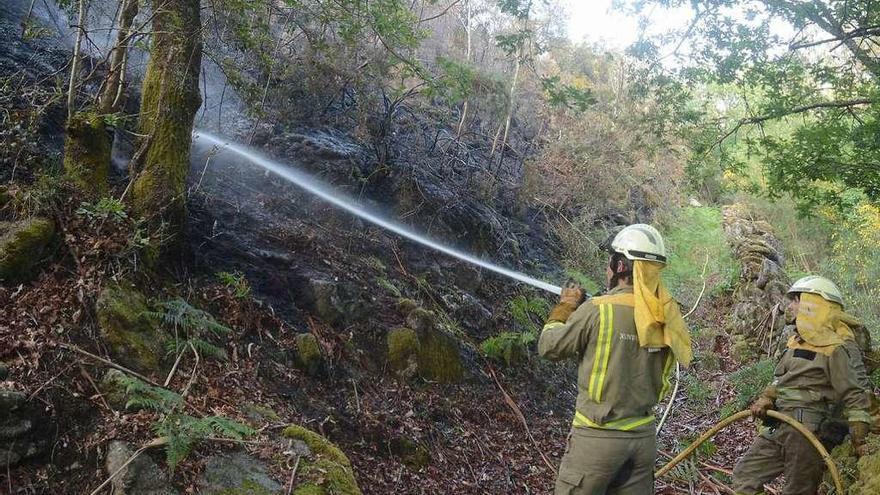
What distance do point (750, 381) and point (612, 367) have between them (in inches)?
299

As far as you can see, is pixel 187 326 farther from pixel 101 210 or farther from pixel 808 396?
pixel 808 396

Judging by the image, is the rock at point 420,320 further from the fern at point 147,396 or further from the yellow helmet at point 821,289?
the yellow helmet at point 821,289

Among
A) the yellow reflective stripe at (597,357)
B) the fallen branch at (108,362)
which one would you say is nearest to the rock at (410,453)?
the fallen branch at (108,362)

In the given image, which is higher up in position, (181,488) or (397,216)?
(397,216)

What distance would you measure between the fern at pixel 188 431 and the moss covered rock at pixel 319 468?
0.43 m

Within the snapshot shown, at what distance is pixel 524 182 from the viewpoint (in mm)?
13750

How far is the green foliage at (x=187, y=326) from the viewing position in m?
4.85

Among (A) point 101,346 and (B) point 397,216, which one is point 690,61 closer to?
(B) point 397,216

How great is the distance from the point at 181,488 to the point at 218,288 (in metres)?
2.51

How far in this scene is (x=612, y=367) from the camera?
3.61 metres

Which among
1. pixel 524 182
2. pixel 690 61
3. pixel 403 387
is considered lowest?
pixel 403 387

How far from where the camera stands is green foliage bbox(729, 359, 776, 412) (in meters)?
9.33

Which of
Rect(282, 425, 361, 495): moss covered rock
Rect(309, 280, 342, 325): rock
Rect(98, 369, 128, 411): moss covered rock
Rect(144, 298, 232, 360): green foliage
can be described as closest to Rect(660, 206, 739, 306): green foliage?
Rect(309, 280, 342, 325): rock

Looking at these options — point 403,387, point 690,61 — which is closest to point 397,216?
point 403,387
